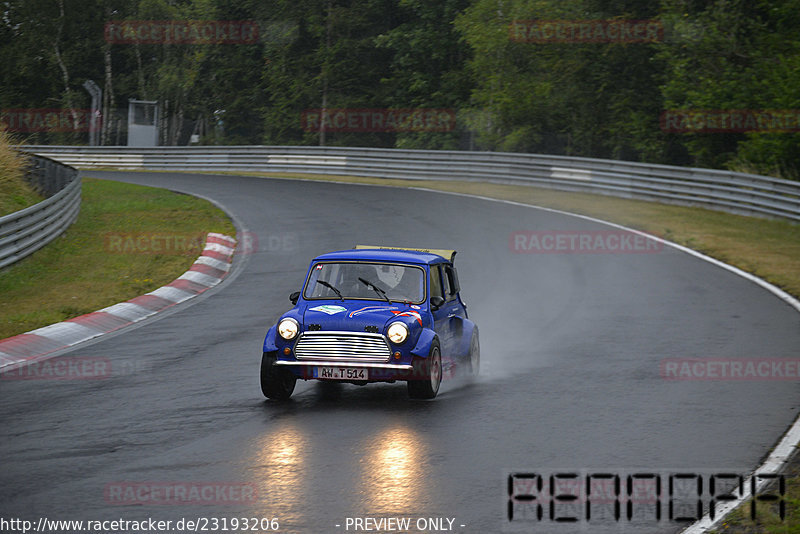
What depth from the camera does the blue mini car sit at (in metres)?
9.36

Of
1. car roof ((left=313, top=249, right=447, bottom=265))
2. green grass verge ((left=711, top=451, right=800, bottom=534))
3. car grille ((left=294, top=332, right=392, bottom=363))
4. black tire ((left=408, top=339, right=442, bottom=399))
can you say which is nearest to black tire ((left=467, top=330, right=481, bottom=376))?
car roof ((left=313, top=249, right=447, bottom=265))

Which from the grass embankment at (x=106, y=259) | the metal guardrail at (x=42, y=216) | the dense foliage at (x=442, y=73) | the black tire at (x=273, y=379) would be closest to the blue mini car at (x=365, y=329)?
the black tire at (x=273, y=379)

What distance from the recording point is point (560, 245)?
21.0m

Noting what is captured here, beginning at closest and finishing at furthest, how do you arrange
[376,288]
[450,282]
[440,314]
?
[376,288]
[440,314]
[450,282]

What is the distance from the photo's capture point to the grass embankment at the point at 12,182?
69.0ft

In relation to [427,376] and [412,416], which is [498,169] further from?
[412,416]

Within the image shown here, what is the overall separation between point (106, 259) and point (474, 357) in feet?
33.1

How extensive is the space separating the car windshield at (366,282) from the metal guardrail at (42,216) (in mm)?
7794

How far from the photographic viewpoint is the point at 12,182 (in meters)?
22.7

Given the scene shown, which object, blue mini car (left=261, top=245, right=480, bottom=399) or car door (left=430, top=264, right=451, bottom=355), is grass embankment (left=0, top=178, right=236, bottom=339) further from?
car door (left=430, top=264, right=451, bottom=355)

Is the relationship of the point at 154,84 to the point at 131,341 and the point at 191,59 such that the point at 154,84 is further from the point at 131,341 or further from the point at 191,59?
the point at 131,341

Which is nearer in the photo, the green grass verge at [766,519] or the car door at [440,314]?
the green grass verge at [766,519]

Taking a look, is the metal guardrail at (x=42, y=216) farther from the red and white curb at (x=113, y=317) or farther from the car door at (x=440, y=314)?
the car door at (x=440, y=314)

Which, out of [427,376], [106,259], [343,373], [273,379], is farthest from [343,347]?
[106,259]
